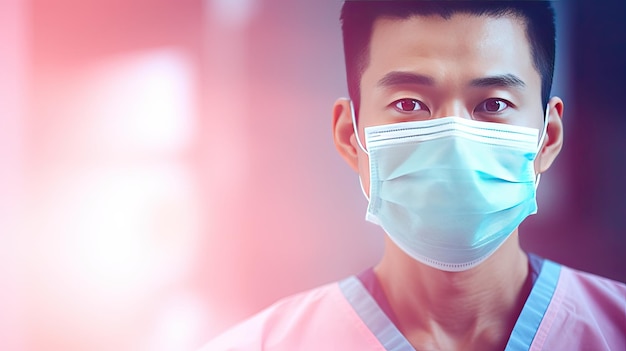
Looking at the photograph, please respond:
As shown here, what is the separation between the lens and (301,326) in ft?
3.90

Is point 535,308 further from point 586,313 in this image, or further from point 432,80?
point 432,80

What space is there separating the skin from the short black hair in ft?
0.05

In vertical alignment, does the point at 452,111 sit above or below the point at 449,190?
above

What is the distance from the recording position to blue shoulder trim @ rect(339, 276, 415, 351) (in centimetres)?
115

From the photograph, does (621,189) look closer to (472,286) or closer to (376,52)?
(472,286)

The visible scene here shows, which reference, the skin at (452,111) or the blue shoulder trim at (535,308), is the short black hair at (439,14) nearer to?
the skin at (452,111)

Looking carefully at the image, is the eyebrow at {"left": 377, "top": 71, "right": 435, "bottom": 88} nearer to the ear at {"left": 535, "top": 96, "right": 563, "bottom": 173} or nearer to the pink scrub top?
the ear at {"left": 535, "top": 96, "right": 563, "bottom": 173}

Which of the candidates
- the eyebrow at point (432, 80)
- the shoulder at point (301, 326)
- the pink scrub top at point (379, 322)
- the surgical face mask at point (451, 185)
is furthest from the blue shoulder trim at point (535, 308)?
the eyebrow at point (432, 80)

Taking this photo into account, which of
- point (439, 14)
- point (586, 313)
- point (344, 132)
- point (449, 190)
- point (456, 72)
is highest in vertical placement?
point (439, 14)

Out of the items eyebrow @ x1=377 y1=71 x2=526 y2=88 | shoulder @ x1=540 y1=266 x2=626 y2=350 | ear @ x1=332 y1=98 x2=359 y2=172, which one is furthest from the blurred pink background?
shoulder @ x1=540 y1=266 x2=626 y2=350

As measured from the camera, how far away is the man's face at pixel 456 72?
1.11 m

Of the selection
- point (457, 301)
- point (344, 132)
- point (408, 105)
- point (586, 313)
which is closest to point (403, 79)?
point (408, 105)

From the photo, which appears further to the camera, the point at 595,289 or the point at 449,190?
the point at 595,289

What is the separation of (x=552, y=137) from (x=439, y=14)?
358mm
